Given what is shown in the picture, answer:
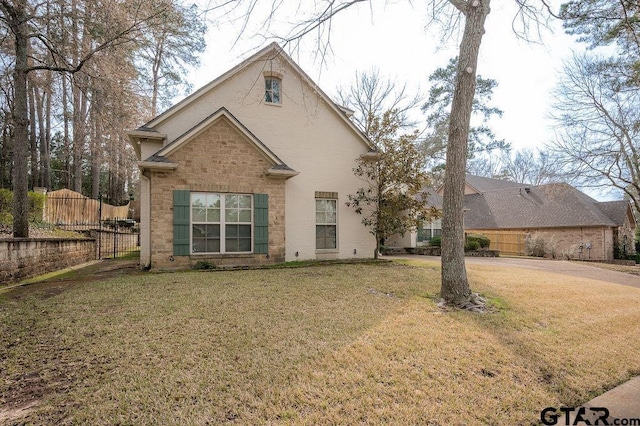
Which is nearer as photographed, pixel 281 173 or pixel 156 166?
pixel 156 166

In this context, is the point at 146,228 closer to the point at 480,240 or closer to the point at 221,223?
the point at 221,223

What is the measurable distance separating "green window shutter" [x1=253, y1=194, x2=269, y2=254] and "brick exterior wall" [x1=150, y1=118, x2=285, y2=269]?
16 centimetres

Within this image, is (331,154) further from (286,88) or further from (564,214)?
(564,214)

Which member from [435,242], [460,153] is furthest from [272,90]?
[435,242]

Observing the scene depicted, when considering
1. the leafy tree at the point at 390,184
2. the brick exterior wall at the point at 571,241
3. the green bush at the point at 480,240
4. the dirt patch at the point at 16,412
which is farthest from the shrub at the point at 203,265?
the brick exterior wall at the point at 571,241

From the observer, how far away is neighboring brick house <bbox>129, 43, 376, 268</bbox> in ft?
30.6

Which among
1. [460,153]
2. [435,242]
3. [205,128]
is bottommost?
[435,242]

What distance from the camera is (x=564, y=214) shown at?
23.5 meters

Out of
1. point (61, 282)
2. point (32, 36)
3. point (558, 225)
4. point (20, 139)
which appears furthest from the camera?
point (558, 225)

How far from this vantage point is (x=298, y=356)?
349 cm

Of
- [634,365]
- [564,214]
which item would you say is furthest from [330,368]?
[564,214]

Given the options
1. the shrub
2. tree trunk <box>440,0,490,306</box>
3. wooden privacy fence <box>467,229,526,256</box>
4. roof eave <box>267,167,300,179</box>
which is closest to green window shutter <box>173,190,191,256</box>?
the shrub

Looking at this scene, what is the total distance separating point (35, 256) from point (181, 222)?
368 cm

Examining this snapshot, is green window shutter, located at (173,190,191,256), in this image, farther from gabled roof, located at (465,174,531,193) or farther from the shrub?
gabled roof, located at (465,174,531,193)
